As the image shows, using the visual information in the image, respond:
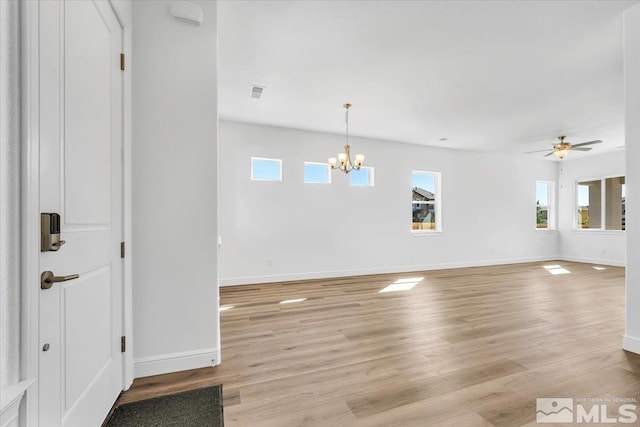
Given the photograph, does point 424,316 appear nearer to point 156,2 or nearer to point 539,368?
point 539,368

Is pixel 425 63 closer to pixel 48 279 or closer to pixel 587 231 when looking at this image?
pixel 48 279

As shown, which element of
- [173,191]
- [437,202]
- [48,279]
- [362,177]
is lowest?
[48,279]

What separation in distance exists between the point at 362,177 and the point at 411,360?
4335mm

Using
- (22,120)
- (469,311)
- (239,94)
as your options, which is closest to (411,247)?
(469,311)

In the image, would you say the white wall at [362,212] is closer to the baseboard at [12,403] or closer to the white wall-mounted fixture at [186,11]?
the white wall-mounted fixture at [186,11]

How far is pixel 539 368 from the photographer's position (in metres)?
2.17

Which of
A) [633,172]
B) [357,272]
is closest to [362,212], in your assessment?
[357,272]

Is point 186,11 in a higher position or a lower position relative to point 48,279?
higher

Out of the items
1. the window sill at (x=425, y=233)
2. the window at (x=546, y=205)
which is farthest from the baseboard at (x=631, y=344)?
the window at (x=546, y=205)

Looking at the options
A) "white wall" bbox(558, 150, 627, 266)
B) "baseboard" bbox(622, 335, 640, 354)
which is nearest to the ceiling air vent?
"baseboard" bbox(622, 335, 640, 354)

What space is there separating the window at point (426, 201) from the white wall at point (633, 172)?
14.1 ft

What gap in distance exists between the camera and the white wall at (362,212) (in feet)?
17.0

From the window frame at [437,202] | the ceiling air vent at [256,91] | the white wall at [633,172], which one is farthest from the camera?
the window frame at [437,202]

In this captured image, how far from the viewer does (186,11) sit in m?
2.12
